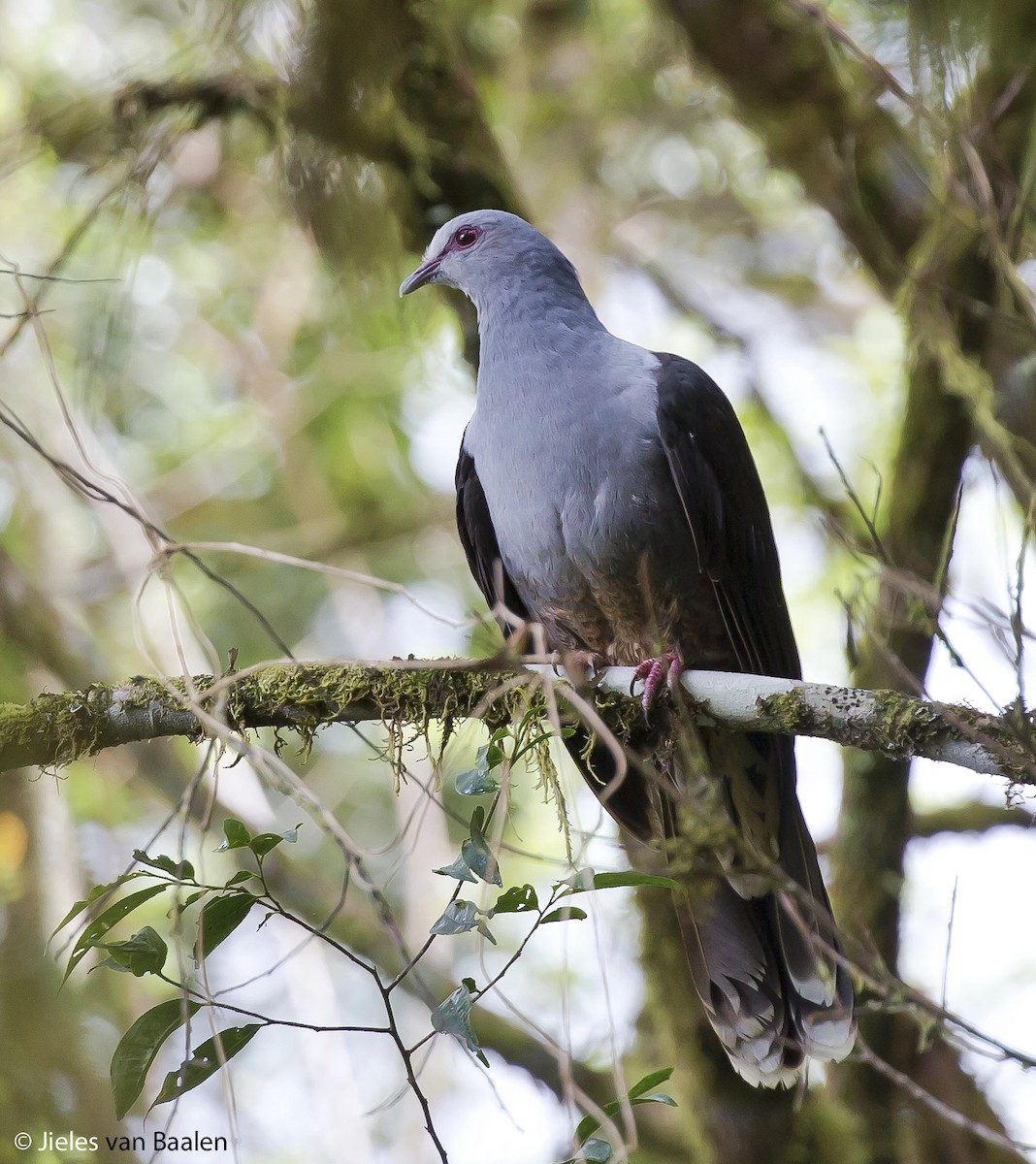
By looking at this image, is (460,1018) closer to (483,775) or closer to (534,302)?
(483,775)

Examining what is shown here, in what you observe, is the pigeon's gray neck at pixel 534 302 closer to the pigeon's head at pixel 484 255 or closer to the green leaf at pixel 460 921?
the pigeon's head at pixel 484 255

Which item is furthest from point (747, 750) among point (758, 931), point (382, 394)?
point (382, 394)

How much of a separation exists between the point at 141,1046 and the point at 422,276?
3.02 meters

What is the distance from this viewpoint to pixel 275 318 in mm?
7598

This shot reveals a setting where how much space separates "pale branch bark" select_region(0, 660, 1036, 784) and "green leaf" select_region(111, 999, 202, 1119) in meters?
0.61

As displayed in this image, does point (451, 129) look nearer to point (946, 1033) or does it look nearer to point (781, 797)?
point (781, 797)

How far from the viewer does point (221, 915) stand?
2.16 meters

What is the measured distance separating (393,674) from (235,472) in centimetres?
481

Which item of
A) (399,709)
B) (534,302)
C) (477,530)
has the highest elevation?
(534,302)

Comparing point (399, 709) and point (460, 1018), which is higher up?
point (399, 709)

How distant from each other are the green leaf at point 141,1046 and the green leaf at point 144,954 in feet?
0.26

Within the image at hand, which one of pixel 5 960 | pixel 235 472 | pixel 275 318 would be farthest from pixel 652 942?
pixel 275 318

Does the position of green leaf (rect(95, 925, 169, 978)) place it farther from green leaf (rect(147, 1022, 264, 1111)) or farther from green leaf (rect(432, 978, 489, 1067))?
green leaf (rect(432, 978, 489, 1067))

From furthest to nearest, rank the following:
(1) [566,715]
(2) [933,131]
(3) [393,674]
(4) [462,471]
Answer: (4) [462,471] < (2) [933,131] < (3) [393,674] < (1) [566,715]
